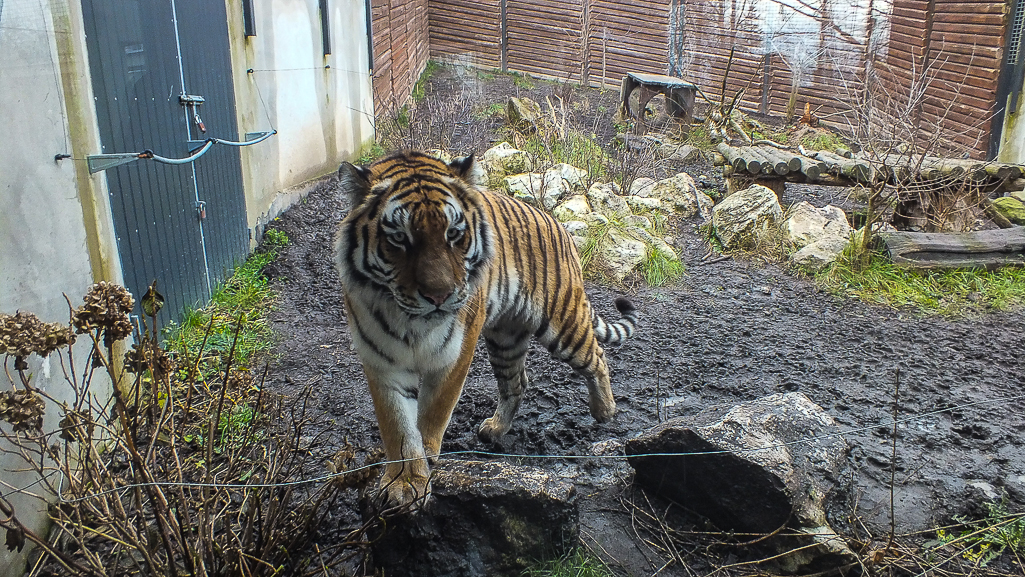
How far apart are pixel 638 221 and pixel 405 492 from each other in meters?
5.25

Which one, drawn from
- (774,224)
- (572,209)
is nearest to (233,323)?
(572,209)

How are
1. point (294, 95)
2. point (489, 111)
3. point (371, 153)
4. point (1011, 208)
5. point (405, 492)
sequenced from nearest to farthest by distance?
1. point (405, 492)
2. point (1011, 208)
3. point (294, 95)
4. point (371, 153)
5. point (489, 111)

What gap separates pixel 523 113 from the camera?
12.4m

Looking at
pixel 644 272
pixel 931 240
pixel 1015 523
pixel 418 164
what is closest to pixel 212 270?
pixel 418 164

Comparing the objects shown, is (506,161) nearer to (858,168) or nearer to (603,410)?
(858,168)

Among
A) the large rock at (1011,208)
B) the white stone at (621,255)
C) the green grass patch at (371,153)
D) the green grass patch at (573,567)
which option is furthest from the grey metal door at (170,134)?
the large rock at (1011,208)

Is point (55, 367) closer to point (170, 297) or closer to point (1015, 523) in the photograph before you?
point (170, 297)

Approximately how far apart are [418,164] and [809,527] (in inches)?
82.8

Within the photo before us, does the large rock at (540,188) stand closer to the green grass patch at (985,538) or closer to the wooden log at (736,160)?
the wooden log at (736,160)

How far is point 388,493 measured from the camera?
105 inches

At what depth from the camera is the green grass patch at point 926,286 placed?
19.1 feet

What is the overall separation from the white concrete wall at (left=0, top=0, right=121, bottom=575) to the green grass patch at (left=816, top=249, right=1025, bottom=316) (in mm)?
5717

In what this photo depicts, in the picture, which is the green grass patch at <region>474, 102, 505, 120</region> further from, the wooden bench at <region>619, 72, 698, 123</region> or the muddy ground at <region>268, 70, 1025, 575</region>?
the muddy ground at <region>268, 70, 1025, 575</region>

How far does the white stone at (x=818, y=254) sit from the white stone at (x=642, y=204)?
1.82 m
